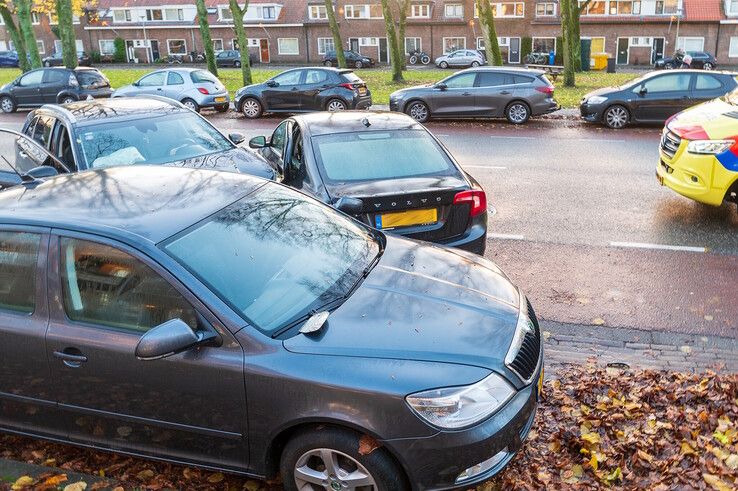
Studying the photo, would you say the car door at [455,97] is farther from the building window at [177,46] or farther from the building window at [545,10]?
the building window at [177,46]

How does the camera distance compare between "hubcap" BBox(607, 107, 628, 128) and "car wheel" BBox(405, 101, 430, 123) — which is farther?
"car wheel" BBox(405, 101, 430, 123)

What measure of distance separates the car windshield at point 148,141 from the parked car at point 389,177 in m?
1.52

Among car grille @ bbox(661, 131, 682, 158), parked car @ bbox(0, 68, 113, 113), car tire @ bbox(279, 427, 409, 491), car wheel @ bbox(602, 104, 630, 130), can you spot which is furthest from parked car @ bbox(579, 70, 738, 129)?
parked car @ bbox(0, 68, 113, 113)

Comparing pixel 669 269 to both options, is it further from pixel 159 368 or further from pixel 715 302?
pixel 159 368

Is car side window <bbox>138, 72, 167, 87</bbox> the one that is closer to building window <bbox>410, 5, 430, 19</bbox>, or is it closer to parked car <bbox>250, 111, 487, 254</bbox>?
parked car <bbox>250, 111, 487, 254</bbox>

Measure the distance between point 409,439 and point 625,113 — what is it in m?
15.3

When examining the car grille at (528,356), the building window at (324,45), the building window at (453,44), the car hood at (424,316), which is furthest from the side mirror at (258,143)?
the building window at (324,45)

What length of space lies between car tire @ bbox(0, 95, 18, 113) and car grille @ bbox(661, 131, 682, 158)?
22733 mm

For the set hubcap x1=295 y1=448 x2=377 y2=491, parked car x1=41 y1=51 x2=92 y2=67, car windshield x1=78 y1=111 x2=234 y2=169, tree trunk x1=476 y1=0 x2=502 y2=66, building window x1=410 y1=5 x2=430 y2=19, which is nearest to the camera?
hubcap x1=295 y1=448 x2=377 y2=491

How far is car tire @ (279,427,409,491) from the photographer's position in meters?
3.40

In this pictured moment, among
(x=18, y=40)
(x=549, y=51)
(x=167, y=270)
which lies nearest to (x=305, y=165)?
(x=167, y=270)

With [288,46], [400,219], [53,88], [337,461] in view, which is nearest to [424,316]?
[337,461]

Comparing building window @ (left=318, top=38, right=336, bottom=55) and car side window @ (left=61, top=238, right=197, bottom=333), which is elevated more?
building window @ (left=318, top=38, right=336, bottom=55)

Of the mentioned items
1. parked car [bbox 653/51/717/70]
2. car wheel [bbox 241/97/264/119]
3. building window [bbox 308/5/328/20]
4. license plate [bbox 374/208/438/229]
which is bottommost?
parked car [bbox 653/51/717/70]
